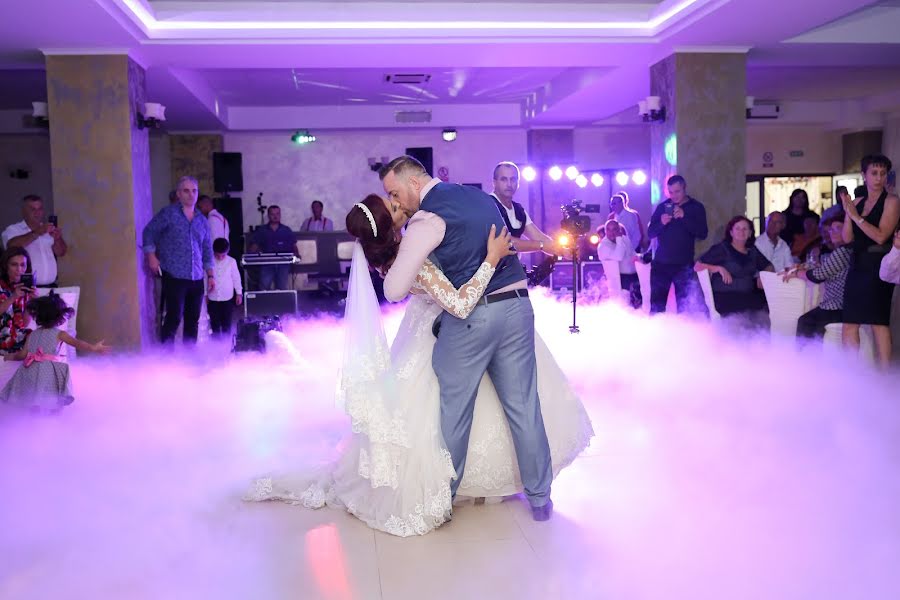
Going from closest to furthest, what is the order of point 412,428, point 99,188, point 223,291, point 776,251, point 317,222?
point 412,428 → point 776,251 → point 99,188 → point 223,291 → point 317,222

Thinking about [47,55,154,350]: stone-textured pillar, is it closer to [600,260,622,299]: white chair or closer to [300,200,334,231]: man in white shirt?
[600,260,622,299]: white chair

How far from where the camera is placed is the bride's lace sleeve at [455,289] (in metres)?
3.04

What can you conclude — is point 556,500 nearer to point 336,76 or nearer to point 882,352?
A: point 882,352

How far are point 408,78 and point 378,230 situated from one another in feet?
28.2

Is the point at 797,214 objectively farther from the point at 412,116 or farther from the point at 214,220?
the point at 412,116

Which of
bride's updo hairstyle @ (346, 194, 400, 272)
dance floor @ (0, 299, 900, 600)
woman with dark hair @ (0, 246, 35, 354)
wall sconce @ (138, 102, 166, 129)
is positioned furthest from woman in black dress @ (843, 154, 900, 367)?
wall sconce @ (138, 102, 166, 129)

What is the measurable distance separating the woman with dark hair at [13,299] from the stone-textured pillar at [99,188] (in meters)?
2.27

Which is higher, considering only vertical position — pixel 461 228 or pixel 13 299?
pixel 461 228

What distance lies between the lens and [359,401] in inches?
125

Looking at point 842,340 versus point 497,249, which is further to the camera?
point 842,340

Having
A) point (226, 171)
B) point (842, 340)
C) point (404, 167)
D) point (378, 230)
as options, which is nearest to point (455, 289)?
point (378, 230)

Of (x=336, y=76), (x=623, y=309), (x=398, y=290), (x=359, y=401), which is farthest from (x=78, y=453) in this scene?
(x=336, y=76)

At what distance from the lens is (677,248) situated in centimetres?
729

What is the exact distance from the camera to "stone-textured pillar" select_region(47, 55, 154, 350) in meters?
7.68
